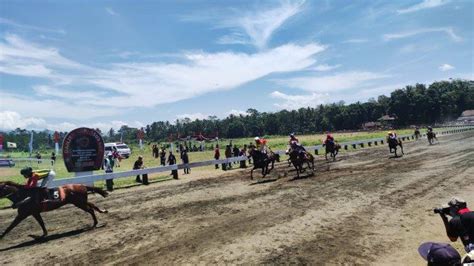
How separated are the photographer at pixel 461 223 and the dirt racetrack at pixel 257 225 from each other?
3.12m

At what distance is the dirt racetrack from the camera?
8.91 metres

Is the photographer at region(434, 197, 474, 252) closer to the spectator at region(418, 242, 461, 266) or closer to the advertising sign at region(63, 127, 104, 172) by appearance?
the spectator at region(418, 242, 461, 266)

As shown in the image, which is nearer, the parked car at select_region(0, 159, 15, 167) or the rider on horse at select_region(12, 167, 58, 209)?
the rider on horse at select_region(12, 167, 58, 209)

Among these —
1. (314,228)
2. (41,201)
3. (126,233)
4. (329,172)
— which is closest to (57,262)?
(126,233)

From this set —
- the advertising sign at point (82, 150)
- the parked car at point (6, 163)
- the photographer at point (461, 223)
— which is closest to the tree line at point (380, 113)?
the parked car at point (6, 163)

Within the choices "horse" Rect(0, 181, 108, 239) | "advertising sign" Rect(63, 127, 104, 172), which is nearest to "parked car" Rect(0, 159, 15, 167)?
"advertising sign" Rect(63, 127, 104, 172)

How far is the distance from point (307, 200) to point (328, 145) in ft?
53.2

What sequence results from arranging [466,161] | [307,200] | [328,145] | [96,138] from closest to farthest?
[307,200], [96,138], [466,161], [328,145]

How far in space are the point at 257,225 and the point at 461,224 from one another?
256 inches

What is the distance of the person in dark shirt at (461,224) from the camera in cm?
512

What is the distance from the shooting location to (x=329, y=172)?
2250 cm

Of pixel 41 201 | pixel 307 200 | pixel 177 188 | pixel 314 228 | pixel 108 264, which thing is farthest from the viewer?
pixel 177 188

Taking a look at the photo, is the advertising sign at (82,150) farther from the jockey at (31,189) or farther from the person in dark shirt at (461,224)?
the person in dark shirt at (461,224)

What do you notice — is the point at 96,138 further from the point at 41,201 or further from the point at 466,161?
A: the point at 466,161
